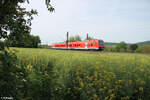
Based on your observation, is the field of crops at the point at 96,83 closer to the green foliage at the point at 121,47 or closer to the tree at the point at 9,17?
the tree at the point at 9,17

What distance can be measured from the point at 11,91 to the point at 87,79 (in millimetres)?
2163

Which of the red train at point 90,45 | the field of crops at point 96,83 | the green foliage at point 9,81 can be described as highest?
the red train at point 90,45

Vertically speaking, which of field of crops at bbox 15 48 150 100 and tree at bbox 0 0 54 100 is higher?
tree at bbox 0 0 54 100

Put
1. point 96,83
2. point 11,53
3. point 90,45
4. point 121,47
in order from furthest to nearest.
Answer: point 121,47 → point 90,45 → point 96,83 → point 11,53

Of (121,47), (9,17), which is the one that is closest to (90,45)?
(121,47)

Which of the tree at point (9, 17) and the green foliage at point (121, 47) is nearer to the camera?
the tree at point (9, 17)

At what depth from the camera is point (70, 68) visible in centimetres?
427

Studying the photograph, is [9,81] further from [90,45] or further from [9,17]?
[90,45]

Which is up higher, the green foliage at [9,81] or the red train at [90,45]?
the red train at [90,45]

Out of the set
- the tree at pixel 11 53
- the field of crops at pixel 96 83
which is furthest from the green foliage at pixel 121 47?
the tree at pixel 11 53

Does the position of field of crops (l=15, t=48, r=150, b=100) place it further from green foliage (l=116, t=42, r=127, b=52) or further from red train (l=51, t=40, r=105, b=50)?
green foliage (l=116, t=42, r=127, b=52)

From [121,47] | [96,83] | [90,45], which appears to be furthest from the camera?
[121,47]

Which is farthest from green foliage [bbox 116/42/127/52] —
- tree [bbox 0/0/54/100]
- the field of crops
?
tree [bbox 0/0/54/100]

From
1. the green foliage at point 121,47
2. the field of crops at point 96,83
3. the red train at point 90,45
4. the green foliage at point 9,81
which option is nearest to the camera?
the green foliage at point 9,81
